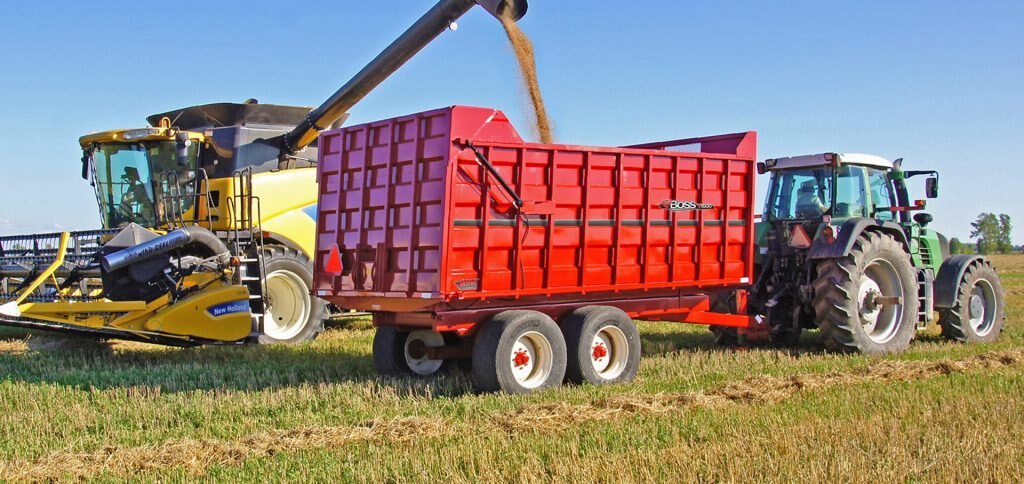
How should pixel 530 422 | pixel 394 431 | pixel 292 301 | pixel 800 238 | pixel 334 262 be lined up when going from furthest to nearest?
pixel 292 301
pixel 800 238
pixel 334 262
pixel 530 422
pixel 394 431

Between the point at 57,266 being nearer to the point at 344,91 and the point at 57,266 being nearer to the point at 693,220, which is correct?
the point at 344,91

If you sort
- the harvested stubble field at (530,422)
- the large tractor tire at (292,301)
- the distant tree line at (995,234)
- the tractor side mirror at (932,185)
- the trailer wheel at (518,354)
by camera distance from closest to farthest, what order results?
the harvested stubble field at (530,422), the trailer wheel at (518,354), the tractor side mirror at (932,185), the large tractor tire at (292,301), the distant tree line at (995,234)

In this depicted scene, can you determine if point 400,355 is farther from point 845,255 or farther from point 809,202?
point 809,202

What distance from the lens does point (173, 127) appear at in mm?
12070

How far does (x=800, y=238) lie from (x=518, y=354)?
3581 millimetres

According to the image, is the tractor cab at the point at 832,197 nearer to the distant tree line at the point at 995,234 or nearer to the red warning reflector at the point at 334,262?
the red warning reflector at the point at 334,262

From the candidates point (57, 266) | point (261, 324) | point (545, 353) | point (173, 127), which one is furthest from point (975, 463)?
point (173, 127)

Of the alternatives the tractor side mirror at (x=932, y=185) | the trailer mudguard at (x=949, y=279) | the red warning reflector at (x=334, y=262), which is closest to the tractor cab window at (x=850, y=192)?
the tractor side mirror at (x=932, y=185)

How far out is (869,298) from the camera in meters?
9.70

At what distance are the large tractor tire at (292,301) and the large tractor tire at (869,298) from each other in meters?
5.36

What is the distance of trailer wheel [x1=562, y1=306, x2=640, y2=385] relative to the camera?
766 centimetres

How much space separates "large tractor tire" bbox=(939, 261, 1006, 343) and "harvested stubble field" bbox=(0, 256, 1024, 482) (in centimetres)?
129

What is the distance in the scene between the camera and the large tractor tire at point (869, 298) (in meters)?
9.24

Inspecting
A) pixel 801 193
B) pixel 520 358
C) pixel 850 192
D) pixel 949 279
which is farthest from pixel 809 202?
pixel 520 358
